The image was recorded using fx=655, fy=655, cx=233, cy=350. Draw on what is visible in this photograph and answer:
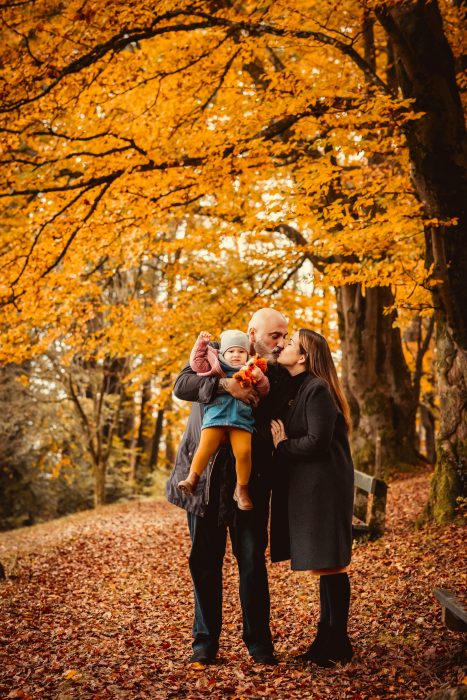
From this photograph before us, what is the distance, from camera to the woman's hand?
392 centimetres

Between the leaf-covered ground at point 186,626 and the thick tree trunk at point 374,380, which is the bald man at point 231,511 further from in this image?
the thick tree trunk at point 374,380

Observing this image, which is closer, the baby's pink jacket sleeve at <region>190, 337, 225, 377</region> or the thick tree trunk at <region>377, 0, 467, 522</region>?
the baby's pink jacket sleeve at <region>190, 337, 225, 377</region>

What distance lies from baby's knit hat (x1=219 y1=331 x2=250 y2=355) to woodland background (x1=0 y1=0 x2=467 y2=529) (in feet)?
10.9

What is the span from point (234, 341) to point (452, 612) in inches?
85.1

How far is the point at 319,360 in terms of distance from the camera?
3.99m

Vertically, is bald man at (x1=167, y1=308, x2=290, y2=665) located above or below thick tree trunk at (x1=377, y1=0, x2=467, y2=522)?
below

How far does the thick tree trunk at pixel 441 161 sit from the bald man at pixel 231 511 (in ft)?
10.4

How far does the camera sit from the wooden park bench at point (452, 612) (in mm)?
3969

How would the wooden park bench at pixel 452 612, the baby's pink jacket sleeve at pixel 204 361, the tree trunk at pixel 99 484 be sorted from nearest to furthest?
the baby's pink jacket sleeve at pixel 204 361 < the wooden park bench at pixel 452 612 < the tree trunk at pixel 99 484

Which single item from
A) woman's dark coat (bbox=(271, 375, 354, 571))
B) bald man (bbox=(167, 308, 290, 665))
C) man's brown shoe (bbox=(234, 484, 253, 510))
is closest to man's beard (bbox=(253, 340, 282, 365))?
bald man (bbox=(167, 308, 290, 665))

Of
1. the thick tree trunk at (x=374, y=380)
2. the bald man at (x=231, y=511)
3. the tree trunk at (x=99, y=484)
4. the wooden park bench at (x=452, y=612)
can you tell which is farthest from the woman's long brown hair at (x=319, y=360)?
the tree trunk at (x=99, y=484)

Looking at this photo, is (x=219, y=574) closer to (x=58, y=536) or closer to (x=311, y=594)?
(x=311, y=594)

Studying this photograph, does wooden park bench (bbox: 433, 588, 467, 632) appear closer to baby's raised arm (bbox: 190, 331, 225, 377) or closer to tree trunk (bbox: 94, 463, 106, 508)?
baby's raised arm (bbox: 190, 331, 225, 377)

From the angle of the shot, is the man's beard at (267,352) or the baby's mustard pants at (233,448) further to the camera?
the man's beard at (267,352)
